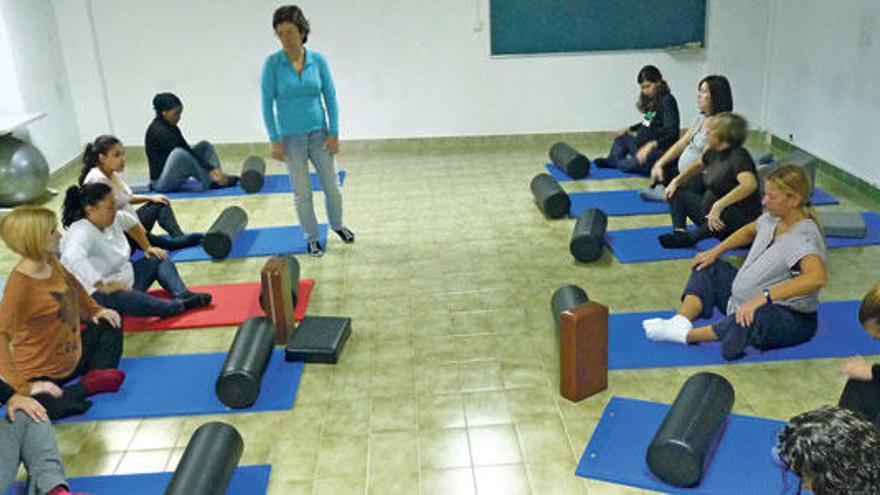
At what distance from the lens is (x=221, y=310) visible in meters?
4.64

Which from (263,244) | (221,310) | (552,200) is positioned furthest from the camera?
(552,200)

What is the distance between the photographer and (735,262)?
5.08 metres

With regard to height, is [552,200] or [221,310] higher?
[552,200]

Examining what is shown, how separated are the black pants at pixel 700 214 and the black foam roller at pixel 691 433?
75.4 inches

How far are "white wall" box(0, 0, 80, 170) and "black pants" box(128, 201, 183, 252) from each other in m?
2.25

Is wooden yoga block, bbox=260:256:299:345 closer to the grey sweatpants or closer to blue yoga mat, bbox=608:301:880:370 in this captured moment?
the grey sweatpants

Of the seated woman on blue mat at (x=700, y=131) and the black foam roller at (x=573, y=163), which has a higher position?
the seated woman on blue mat at (x=700, y=131)

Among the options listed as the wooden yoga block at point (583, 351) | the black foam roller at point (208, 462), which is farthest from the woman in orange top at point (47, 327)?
the wooden yoga block at point (583, 351)

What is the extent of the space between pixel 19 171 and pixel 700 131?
16.7 ft

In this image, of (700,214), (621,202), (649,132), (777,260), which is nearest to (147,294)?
(777,260)

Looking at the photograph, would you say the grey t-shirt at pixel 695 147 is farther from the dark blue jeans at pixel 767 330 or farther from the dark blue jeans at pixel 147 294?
the dark blue jeans at pixel 147 294

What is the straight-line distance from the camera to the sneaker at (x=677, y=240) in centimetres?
527

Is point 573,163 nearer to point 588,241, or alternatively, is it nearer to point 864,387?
Answer: point 588,241

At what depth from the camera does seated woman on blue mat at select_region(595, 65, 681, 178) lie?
6.35 meters
